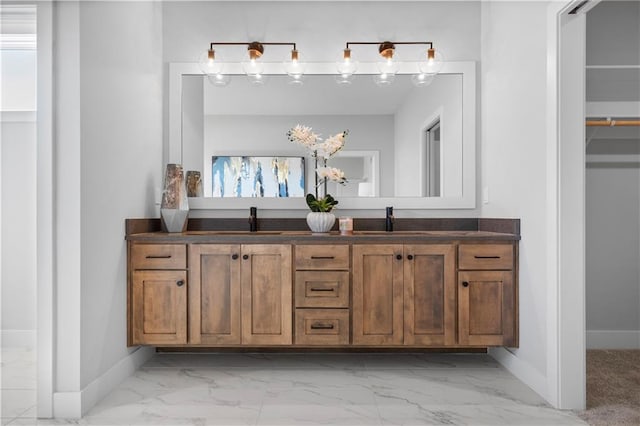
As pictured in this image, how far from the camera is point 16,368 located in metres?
2.82

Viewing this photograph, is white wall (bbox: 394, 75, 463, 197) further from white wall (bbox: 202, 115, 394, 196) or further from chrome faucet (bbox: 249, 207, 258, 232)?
chrome faucet (bbox: 249, 207, 258, 232)

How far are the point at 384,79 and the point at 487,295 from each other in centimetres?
167

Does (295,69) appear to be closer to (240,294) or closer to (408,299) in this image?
(240,294)

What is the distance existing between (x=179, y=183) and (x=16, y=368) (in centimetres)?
153

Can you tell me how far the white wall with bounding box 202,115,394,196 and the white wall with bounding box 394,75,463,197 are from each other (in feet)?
0.31

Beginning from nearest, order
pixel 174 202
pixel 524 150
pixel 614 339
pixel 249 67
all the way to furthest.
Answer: pixel 524 150, pixel 174 202, pixel 614 339, pixel 249 67

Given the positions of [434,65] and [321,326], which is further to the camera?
[434,65]

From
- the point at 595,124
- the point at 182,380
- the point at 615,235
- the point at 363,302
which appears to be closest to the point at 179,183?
the point at 182,380

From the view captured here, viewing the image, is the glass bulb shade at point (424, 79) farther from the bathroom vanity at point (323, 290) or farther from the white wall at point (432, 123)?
the bathroom vanity at point (323, 290)

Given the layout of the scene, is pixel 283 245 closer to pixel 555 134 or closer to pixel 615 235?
pixel 555 134

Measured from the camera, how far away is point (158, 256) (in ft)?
9.01

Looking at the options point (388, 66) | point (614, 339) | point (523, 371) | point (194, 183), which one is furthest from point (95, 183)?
point (614, 339)

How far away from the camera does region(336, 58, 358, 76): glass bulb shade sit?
3246 millimetres

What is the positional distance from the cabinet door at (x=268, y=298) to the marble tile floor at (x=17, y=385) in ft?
3.75
